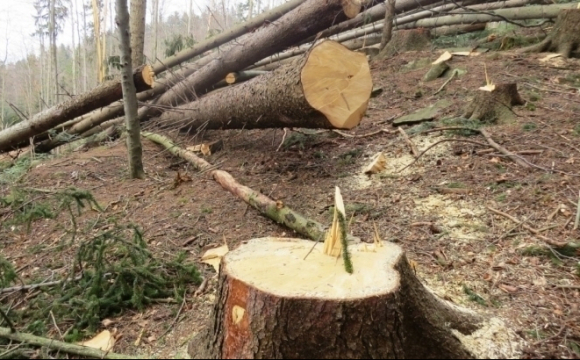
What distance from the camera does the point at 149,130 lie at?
7.57 m

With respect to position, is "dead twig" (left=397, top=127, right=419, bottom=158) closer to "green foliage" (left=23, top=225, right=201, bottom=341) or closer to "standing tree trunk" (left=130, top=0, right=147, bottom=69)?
"green foliage" (left=23, top=225, right=201, bottom=341)

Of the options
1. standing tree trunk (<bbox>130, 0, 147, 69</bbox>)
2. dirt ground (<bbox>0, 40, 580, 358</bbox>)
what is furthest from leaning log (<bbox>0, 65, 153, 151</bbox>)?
standing tree trunk (<bbox>130, 0, 147, 69</bbox>)

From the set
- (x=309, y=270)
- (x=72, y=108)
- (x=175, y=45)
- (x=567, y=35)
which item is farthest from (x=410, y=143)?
(x=175, y=45)

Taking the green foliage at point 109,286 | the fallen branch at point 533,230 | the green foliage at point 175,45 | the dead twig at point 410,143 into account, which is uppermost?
the green foliage at point 175,45

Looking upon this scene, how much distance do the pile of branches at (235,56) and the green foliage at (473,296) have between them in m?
3.77

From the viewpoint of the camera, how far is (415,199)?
12.6 ft

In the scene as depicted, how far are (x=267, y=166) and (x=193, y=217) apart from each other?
1.48 meters

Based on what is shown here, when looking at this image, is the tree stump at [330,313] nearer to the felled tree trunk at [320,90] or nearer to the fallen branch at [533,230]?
the fallen branch at [533,230]

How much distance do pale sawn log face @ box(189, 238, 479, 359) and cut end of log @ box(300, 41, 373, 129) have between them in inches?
104

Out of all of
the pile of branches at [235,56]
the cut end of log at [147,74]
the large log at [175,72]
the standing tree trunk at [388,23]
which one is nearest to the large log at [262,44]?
the pile of branches at [235,56]

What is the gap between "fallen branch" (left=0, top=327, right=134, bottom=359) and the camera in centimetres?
205

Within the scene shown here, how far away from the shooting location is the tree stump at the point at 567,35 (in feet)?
20.4

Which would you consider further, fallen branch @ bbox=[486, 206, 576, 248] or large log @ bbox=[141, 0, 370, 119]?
large log @ bbox=[141, 0, 370, 119]

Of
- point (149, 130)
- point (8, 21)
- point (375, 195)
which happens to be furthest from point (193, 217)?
point (8, 21)
